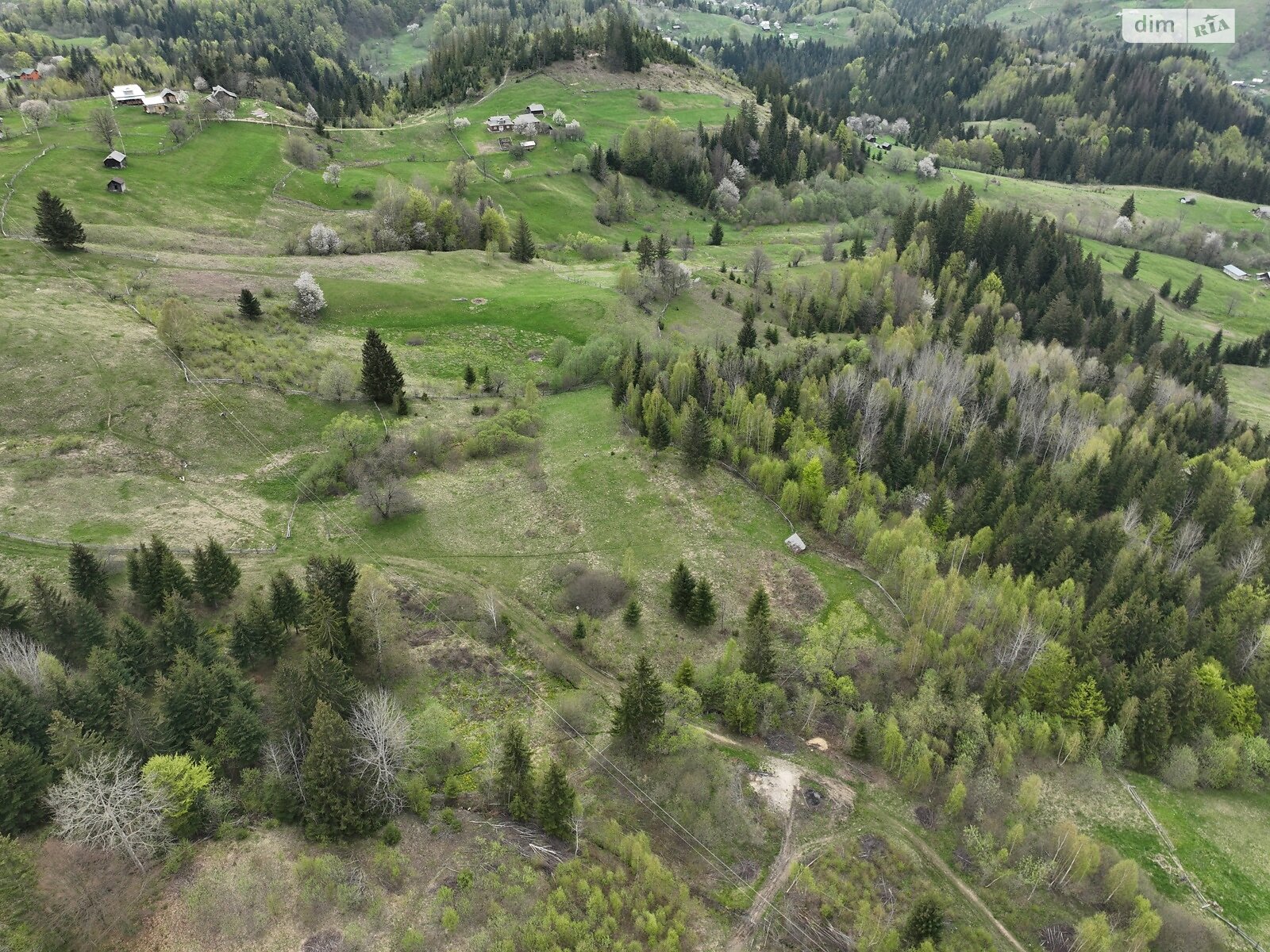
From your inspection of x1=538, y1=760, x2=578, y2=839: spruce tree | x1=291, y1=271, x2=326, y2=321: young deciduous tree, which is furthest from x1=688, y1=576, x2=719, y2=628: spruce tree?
x1=291, y1=271, x2=326, y2=321: young deciduous tree

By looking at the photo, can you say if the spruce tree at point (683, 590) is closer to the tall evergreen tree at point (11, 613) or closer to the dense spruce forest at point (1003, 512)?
the dense spruce forest at point (1003, 512)

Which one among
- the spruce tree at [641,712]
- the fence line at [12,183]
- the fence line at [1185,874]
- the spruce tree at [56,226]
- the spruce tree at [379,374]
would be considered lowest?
the fence line at [1185,874]

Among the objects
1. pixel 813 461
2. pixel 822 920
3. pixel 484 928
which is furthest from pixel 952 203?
pixel 484 928

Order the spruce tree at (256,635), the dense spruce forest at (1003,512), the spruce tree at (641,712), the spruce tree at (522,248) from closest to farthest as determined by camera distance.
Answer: the spruce tree at (641,712) → the spruce tree at (256,635) → the dense spruce forest at (1003,512) → the spruce tree at (522,248)

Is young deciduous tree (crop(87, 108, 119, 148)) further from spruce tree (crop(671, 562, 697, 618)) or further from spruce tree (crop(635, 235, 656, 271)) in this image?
spruce tree (crop(671, 562, 697, 618))

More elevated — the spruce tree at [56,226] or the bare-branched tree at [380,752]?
the spruce tree at [56,226]

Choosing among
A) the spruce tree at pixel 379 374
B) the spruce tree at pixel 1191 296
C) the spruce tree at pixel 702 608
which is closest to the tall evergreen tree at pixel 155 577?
the spruce tree at pixel 379 374

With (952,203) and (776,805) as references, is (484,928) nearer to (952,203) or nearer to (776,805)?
(776,805)

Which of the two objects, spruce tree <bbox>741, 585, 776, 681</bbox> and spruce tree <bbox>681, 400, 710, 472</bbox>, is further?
spruce tree <bbox>681, 400, 710, 472</bbox>
